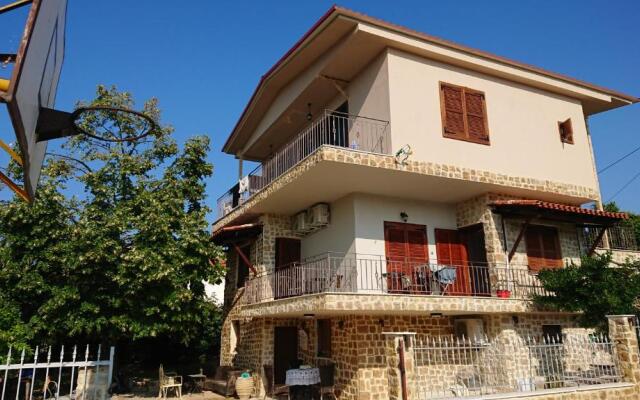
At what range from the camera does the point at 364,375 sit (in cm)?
1063

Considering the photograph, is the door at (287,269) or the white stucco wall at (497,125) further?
the door at (287,269)

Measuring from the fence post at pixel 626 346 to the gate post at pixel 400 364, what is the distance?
4945 mm

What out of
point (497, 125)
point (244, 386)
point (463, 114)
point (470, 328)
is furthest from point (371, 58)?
point (244, 386)

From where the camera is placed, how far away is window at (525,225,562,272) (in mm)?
12867

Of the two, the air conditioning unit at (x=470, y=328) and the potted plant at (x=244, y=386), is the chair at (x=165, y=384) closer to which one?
the potted plant at (x=244, y=386)

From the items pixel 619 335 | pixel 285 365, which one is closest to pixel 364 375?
pixel 285 365

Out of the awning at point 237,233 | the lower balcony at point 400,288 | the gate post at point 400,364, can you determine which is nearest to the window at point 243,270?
the awning at point 237,233

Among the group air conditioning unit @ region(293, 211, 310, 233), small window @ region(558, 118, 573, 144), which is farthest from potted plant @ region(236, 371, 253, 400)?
small window @ region(558, 118, 573, 144)

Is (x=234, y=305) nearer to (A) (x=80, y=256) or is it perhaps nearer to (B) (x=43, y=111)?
(A) (x=80, y=256)

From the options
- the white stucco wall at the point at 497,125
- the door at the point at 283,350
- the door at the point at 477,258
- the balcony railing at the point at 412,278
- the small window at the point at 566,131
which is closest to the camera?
the balcony railing at the point at 412,278

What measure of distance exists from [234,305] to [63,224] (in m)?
6.08

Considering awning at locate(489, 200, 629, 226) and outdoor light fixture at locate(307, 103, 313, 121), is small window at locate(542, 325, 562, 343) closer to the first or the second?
awning at locate(489, 200, 629, 226)

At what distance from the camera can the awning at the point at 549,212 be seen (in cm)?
1175

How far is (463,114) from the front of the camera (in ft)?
40.1
